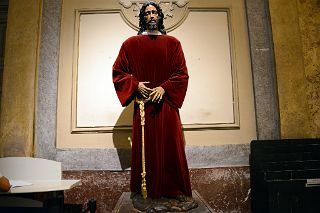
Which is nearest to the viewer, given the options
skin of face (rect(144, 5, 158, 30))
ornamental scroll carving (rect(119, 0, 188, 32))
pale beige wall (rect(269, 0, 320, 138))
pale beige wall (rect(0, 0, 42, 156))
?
skin of face (rect(144, 5, 158, 30))

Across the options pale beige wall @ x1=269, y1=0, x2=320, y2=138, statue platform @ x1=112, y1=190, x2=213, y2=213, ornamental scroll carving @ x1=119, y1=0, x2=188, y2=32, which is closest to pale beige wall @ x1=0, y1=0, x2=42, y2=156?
ornamental scroll carving @ x1=119, y1=0, x2=188, y2=32

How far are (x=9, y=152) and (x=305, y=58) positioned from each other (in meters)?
3.91

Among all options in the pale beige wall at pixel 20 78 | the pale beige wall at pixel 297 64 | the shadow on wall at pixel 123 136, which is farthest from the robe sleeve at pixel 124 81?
the pale beige wall at pixel 297 64

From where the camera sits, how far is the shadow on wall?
366cm

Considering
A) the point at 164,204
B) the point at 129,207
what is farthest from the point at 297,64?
the point at 129,207

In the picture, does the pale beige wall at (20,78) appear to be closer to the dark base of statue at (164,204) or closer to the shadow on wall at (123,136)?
the shadow on wall at (123,136)

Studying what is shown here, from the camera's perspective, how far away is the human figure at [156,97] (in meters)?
2.82

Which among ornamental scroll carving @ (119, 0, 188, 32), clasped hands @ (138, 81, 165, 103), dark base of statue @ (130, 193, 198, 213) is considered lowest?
dark base of statue @ (130, 193, 198, 213)

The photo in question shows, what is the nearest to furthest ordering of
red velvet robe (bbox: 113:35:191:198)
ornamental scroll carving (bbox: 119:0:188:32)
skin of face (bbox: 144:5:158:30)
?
red velvet robe (bbox: 113:35:191:198) < skin of face (bbox: 144:5:158:30) < ornamental scroll carving (bbox: 119:0:188:32)

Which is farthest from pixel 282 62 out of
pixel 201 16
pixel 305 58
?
pixel 201 16

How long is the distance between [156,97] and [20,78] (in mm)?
1928

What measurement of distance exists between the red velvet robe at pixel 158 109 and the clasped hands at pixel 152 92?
5 centimetres

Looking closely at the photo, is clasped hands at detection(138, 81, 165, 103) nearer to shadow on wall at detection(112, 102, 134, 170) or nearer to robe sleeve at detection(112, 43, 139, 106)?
robe sleeve at detection(112, 43, 139, 106)

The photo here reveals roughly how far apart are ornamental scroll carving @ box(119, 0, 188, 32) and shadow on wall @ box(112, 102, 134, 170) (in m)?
1.19
